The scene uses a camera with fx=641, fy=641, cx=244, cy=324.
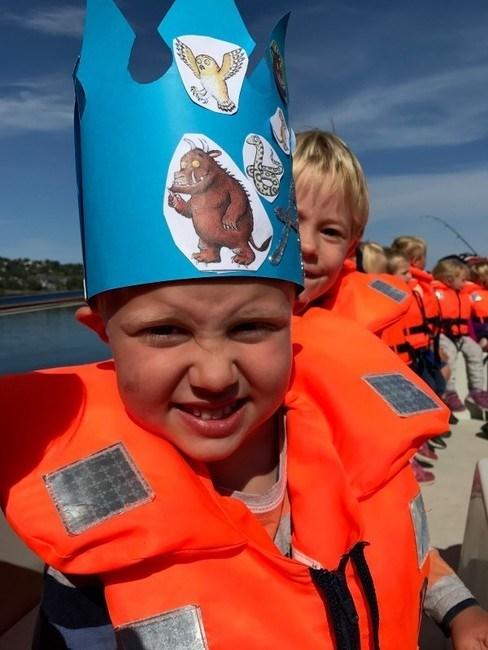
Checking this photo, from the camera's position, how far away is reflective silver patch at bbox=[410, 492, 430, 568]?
1583 millimetres

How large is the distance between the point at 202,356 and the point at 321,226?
3.01 ft

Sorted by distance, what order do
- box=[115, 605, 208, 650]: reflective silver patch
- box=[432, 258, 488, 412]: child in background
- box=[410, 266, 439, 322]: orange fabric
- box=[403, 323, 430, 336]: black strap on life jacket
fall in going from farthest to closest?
box=[432, 258, 488, 412]: child in background
box=[410, 266, 439, 322]: orange fabric
box=[403, 323, 430, 336]: black strap on life jacket
box=[115, 605, 208, 650]: reflective silver patch

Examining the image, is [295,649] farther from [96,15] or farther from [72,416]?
[96,15]

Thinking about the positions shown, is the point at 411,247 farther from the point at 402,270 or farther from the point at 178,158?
the point at 178,158

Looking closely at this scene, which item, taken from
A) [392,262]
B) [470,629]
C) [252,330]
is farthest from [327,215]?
[392,262]

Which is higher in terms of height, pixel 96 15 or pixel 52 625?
pixel 96 15

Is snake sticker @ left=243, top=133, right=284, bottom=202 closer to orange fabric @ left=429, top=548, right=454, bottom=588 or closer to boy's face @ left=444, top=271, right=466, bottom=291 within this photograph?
orange fabric @ left=429, top=548, right=454, bottom=588

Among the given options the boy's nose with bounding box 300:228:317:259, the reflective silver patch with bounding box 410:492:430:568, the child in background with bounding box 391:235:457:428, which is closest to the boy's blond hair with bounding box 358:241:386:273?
the child in background with bounding box 391:235:457:428

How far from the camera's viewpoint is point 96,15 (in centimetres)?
130

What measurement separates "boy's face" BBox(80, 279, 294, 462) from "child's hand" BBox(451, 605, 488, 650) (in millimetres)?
724

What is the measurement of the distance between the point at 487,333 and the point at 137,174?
630 centimetres

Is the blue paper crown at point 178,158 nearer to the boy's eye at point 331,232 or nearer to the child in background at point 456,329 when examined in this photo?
the boy's eye at point 331,232

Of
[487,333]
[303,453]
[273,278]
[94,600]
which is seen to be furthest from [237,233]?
[487,333]

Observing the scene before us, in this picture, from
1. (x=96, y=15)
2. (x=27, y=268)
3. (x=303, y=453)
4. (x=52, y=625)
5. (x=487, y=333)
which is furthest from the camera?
(x=487, y=333)
